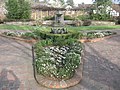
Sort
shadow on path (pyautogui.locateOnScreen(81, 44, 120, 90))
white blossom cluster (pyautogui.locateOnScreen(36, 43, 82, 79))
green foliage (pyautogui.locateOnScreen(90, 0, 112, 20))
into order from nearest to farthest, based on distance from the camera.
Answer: shadow on path (pyautogui.locateOnScreen(81, 44, 120, 90)) < white blossom cluster (pyautogui.locateOnScreen(36, 43, 82, 79)) < green foliage (pyautogui.locateOnScreen(90, 0, 112, 20))

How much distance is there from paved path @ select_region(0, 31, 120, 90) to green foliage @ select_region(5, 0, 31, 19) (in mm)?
13489

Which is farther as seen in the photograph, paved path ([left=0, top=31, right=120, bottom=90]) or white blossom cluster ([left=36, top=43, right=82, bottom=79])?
white blossom cluster ([left=36, top=43, right=82, bottom=79])

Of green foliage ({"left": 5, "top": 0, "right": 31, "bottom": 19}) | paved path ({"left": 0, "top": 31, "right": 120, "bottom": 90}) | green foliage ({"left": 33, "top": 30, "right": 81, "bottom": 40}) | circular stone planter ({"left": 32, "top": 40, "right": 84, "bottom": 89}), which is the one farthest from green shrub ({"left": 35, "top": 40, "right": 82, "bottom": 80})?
green foliage ({"left": 5, "top": 0, "right": 31, "bottom": 19})

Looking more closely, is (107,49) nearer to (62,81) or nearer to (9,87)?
(62,81)

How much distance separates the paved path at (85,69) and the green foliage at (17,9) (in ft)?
44.3

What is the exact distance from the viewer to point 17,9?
74.8ft

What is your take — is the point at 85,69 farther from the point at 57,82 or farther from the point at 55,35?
the point at 55,35

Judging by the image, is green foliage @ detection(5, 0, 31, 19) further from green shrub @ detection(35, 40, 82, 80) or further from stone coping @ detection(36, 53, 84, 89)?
stone coping @ detection(36, 53, 84, 89)

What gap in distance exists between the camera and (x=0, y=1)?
29594 millimetres

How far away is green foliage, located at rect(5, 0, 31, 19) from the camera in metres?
22.7

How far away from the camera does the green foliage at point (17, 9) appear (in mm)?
22672

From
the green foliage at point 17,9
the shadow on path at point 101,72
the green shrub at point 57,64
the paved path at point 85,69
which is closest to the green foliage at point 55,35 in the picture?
the paved path at point 85,69

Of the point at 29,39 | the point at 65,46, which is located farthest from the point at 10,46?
the point at 65,46

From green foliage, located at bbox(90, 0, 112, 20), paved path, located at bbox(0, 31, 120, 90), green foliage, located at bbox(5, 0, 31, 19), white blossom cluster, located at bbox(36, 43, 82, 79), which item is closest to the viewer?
paved path, located at bbox(0, 31, 120, 90)
